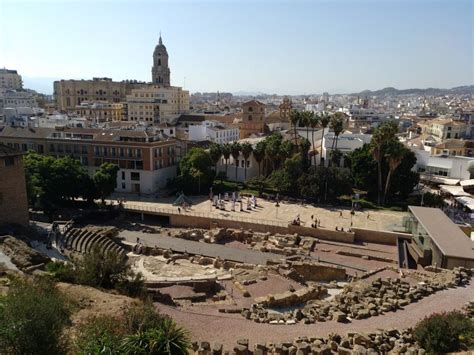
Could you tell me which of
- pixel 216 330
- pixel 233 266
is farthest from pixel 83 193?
pixel 216 330

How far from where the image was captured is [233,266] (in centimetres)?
3466

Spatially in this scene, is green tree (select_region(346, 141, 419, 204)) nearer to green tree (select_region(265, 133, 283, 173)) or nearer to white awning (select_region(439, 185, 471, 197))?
white awning (select_region(439, 185, 471, 197))

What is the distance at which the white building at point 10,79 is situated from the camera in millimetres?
185625

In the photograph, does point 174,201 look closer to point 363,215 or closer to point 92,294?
point 363,215

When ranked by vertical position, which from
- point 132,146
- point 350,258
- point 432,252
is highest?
point 132,146

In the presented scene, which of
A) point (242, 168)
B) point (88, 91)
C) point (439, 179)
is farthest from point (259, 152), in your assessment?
point (88, 91)

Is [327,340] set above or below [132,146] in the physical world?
below

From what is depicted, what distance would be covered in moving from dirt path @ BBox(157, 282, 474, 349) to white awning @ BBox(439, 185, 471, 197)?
31272mm

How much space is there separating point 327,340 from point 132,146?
142 feet

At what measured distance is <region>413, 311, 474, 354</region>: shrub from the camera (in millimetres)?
17469

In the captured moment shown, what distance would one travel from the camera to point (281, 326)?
21.8 metres

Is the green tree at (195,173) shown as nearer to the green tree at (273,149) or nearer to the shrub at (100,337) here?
the green tree at (273,149)

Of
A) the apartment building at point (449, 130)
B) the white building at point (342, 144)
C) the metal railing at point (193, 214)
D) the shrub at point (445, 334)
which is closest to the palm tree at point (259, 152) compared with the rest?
the white building at point (342, 144)

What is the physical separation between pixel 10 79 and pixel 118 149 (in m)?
162
